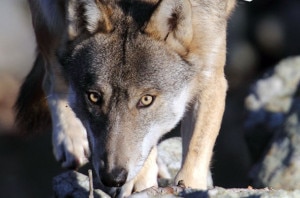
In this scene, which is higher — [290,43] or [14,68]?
[290,43]

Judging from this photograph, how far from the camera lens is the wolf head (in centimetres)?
666

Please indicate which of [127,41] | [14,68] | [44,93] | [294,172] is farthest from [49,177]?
[127,41]

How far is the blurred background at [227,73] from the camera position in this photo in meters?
12.9

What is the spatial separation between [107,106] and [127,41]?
18.5 inches

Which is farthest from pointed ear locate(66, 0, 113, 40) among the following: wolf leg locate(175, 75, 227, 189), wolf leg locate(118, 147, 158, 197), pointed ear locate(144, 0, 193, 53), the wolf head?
wolf leg locate(118, 147, 158, 197)

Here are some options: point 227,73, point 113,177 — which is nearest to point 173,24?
point 113,177

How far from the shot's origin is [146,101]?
6844 millimetres

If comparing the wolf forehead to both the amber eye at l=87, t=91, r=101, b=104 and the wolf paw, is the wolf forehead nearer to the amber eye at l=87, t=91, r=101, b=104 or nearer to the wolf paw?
the amber eye at l=87, t=91, r=101, b=104

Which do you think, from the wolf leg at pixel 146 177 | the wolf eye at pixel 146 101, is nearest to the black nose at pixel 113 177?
the wolf eye at pixel 146 101

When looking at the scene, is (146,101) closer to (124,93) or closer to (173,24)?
(124,93)

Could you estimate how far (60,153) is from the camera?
8305 mm

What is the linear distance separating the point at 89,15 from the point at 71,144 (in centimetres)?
163

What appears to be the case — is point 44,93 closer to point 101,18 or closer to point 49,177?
point 101,18

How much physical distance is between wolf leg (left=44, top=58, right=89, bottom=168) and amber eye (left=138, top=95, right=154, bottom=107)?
4.18 feet
